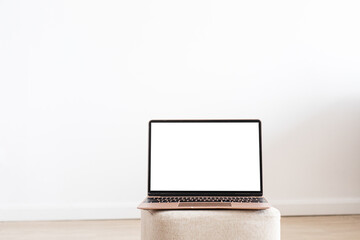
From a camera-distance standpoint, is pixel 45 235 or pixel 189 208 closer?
pixel 189 208

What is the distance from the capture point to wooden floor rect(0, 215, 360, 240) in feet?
5.53

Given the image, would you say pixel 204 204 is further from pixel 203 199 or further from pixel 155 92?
pixel 155 92

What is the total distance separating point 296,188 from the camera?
82.7 inches

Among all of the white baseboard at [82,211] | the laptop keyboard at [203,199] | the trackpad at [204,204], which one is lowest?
the white baseboard at [82,211]

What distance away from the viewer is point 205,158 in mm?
1177

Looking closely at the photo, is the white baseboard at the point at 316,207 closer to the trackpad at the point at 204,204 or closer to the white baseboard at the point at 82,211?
the white baseboard at the point at 82,211

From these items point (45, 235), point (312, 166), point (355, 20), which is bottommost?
point (45, 235)

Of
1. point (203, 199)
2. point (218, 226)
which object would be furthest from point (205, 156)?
point (218, 226)

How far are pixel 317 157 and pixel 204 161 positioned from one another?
1.23 metres

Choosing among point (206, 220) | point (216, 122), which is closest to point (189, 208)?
point (206, 220)

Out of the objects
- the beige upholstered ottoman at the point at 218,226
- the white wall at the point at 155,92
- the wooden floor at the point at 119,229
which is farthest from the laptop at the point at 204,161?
the white wall at the point at 155,92

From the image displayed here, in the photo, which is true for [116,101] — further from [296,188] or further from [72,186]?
[296,188]

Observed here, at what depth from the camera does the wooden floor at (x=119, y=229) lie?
1.69 meters

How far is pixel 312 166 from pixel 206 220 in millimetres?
1372
